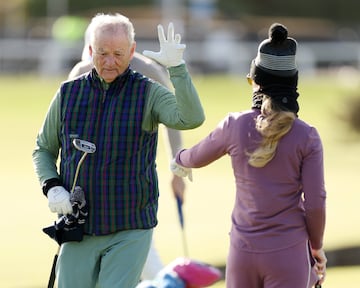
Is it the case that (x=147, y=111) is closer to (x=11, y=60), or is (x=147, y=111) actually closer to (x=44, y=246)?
(x=44, y=246)

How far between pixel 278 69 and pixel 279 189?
1.86ft

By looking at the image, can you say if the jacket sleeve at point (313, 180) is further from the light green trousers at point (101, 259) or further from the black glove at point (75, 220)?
the black glove at point (75, 220)

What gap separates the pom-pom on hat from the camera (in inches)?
222

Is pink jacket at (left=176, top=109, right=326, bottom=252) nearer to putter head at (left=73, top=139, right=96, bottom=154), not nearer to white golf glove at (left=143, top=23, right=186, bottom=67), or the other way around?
white golf glove at (left=143, top=23, right=186, bottom=67)

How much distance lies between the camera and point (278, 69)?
5.64m

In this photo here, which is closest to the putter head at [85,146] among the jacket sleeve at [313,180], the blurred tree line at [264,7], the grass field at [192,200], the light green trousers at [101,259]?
the light green trousers at [101,259]

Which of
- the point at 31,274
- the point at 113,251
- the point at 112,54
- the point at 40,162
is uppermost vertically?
the point at 112,54

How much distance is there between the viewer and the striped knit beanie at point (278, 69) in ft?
18.4

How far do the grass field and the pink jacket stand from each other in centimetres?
363

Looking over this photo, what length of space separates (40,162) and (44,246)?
566cm

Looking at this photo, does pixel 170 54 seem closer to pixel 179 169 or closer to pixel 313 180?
pixel 179 169

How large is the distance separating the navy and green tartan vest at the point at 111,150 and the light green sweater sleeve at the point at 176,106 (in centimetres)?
5

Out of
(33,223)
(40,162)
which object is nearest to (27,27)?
(33,223)

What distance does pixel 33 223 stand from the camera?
44.6 ft
